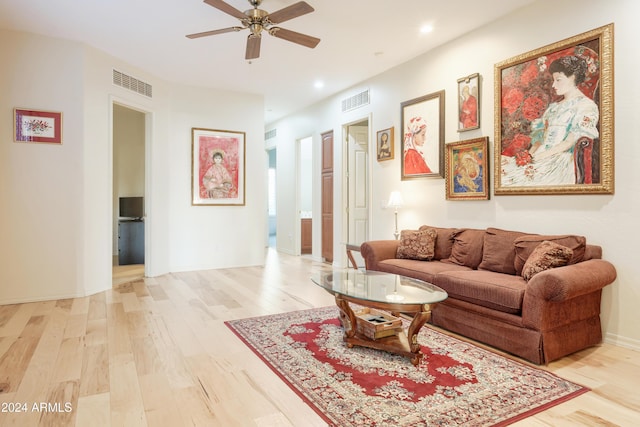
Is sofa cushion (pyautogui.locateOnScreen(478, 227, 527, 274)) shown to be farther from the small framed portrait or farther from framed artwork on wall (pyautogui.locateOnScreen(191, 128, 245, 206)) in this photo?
framed artwork on wall (pyautogui.locateOnScreen(191, 128, 245, 206))

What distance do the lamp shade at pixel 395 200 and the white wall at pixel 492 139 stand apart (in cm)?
18

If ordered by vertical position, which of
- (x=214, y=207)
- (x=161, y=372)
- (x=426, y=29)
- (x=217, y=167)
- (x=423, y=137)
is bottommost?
(x=161, y=372)

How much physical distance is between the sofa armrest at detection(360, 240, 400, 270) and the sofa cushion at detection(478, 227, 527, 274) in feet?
3.40

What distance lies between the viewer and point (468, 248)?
3877mm

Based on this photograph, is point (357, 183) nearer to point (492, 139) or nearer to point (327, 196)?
point (327, 196)

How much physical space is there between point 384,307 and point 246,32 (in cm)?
337

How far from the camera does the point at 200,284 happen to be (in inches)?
203

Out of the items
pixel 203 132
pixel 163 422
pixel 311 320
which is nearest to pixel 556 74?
pixel 311 320

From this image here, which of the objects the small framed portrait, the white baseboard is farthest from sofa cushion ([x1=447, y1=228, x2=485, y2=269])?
the small framed portrait

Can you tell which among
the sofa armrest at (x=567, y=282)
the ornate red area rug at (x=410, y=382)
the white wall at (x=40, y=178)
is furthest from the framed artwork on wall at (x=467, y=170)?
the white wall at (x=40, y=178)

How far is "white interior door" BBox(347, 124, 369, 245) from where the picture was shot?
21.2ft

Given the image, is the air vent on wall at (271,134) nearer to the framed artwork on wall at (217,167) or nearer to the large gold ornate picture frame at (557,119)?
the framed artwork on wall at (217,167)

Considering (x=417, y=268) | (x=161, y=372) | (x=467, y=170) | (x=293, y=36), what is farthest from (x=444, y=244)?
(x=161, y=372)

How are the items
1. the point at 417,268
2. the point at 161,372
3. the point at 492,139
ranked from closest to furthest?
the point at 161,372 < the point at 417,268 < the point at 492,139
